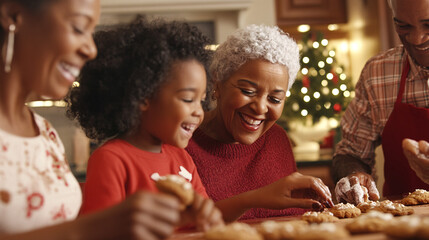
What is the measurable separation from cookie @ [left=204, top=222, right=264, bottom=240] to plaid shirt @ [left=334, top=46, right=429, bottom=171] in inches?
51.4

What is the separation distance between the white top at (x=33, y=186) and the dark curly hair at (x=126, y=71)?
194 mm

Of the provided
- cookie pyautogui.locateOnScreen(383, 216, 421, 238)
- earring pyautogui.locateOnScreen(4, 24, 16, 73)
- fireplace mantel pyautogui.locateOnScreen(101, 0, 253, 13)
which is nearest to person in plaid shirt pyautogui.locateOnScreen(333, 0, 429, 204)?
cookie pyautogui.locateOnScreen(383, 216, 421, 238)

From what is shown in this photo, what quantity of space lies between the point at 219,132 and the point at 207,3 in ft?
7.27

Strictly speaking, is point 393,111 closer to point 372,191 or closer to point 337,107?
point 372,191

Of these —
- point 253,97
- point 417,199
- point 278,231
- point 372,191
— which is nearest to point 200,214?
point 278,231

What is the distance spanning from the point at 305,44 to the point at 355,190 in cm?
249

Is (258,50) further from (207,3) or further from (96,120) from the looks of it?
(207,3)

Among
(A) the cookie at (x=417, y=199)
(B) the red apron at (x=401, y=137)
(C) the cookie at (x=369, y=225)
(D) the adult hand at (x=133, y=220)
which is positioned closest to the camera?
(D) the adult hand at (x=133, y=220)

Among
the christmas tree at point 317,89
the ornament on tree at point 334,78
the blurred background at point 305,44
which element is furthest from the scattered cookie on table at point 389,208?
the ornament on tree at point 334,78

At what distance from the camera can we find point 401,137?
1.85m

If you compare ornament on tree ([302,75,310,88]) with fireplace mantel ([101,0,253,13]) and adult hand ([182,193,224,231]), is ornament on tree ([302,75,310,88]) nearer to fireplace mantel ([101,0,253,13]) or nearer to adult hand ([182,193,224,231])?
fireplace mantel ([101,0,253,13])

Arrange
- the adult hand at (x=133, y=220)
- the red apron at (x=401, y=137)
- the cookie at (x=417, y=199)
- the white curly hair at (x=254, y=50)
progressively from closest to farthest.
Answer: the adult hand at (x=133, y=220) → the cookie at (x=417, y=199) → the white curly hair at (x=254, y=50) → the red apron at (x=401, y=137)

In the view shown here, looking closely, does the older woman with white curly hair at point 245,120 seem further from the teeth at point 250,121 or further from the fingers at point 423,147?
the fingers at point 423,147

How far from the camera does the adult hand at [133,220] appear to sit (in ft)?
2.19
